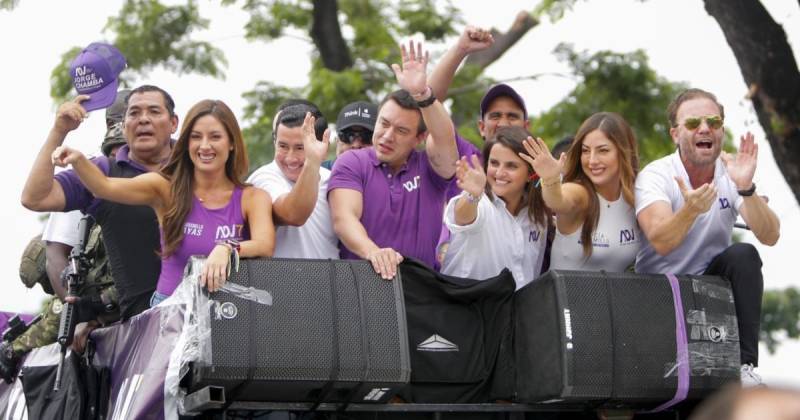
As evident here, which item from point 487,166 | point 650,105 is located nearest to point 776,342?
point 650,105

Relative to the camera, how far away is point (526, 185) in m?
5.60

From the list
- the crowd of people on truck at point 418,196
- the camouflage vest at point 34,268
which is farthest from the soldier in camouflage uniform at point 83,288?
the crowd of people on truck at point 418,196

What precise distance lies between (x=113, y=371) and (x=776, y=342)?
34.1m

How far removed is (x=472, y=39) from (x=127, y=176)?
1861mm

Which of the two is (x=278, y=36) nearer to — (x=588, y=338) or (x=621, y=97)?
(x=621, y=97)

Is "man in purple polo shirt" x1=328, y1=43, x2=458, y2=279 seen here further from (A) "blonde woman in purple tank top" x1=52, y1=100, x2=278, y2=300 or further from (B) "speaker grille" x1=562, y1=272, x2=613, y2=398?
(B) "speaker grille" x1=562, y1=272, x2=613, y2=398

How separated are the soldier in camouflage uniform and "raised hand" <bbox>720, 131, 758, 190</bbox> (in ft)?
9.85

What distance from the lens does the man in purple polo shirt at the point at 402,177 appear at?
5.43m

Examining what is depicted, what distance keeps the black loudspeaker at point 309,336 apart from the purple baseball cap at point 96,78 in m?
1.36

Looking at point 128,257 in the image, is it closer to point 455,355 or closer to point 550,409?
point 455,355

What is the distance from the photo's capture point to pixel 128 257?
5.50 meters

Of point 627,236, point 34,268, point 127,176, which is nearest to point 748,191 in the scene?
point 627,236

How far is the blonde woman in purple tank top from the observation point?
16.3 feet

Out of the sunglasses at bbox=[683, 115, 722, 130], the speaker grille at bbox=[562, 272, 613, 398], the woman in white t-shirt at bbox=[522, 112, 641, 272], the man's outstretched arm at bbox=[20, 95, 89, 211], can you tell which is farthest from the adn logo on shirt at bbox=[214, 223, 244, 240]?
the sunglasses at bbox=[683, 115, 722, 130]
